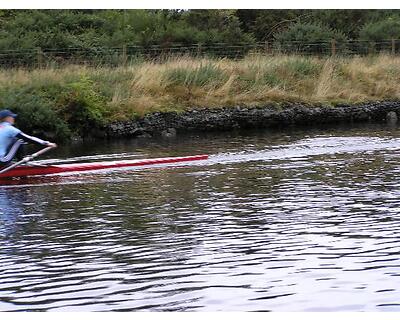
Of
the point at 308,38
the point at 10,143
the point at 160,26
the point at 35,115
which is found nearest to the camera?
the point at 10,143

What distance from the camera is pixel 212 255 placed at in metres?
11.1

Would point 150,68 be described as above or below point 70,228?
above

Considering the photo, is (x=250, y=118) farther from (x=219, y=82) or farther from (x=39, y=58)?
(x=39, y=58)

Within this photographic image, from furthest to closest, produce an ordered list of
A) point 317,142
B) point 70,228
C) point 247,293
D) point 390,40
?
1. point 390,40
2. point 317,142
3. point 70,228
4. point 247,293

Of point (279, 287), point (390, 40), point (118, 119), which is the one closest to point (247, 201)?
point (279, 287)

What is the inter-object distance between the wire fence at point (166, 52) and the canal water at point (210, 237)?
15.3m

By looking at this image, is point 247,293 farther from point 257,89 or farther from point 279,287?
point 257,89

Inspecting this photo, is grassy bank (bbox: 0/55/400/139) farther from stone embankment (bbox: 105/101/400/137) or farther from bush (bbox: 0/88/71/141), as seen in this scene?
stone embankment (bbox: 105/101/400/137)

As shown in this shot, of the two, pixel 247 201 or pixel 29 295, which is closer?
pixel 29 295

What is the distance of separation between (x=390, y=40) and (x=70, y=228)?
36.0 meters

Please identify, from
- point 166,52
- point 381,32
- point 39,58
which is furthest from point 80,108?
point 381,32

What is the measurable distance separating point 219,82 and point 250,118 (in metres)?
2.20

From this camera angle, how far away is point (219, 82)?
33.2m

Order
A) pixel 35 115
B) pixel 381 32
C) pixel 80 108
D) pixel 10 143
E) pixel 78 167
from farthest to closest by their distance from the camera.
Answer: pixel 381 32, pixel 80 108, pixel 35 115, pixel 78 167, pixel 10 143
